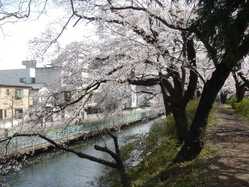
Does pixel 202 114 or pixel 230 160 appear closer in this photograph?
pixel 202 114

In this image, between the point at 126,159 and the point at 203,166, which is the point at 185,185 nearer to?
the point at 203,166

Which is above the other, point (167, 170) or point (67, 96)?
point (67, 96)

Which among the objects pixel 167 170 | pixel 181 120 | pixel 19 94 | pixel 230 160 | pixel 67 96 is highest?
pixel 19 94

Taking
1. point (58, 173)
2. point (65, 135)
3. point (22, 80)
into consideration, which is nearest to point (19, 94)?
point (22, 80)

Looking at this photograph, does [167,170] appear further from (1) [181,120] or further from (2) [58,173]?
(2) [58,173]

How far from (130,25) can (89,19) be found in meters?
1.40

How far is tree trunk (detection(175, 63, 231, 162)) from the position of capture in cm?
970

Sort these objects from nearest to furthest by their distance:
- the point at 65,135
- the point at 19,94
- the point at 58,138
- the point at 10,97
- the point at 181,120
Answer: the point at 181,120
the point at 58,138
the point at 65,135
the point at 10,97
the point at 19,94

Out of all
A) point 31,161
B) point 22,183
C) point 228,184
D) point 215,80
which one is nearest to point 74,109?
point 215,80

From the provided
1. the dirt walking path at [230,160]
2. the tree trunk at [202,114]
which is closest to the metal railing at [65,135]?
the dirt walking path at [230,160]

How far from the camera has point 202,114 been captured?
413 inches

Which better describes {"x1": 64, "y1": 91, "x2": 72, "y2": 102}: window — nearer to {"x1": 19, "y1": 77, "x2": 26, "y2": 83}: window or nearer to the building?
the building

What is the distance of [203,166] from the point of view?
1047 centimetres

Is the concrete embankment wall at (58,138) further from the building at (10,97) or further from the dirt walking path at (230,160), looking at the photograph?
the building at (10,97)
